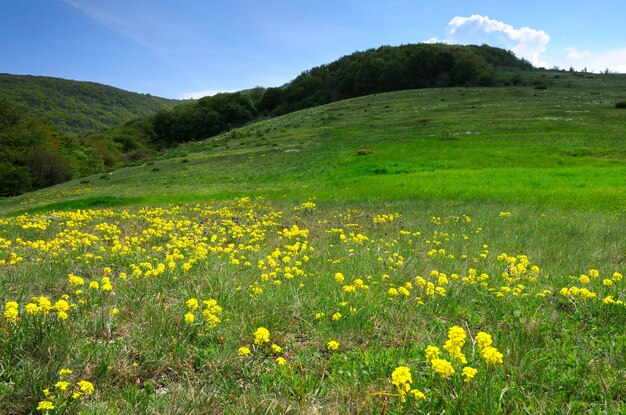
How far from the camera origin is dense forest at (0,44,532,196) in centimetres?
7181

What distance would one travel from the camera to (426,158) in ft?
105

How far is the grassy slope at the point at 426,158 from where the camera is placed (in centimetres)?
2052

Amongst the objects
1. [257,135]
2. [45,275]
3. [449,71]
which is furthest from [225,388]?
[449,71]

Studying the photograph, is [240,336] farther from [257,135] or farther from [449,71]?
[449,71]

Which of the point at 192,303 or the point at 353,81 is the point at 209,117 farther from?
the point at 192,303

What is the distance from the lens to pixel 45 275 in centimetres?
618

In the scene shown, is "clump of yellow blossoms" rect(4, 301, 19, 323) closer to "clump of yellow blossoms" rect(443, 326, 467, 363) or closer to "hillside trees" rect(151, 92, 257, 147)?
"clump of yellow blossoms" rect(443, 326, 467, 363)

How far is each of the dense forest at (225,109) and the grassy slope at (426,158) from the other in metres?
19.4

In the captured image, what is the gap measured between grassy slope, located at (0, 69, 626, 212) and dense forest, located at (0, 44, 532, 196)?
19.4 metres

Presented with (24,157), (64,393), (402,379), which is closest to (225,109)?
(24,157)

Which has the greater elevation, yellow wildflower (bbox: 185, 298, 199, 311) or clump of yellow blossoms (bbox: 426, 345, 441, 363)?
yellow wildflower (bbox: 185, 298, 199, 311)

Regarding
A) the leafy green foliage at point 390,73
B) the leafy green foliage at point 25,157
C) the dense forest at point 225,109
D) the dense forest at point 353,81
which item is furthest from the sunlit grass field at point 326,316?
the dense forest at point 353,81

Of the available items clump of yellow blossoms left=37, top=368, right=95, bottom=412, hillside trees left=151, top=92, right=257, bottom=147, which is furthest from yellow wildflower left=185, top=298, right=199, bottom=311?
hillside trees left=151, top=92, right=257, bottom=147

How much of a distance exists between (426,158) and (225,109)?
77.5 meters
